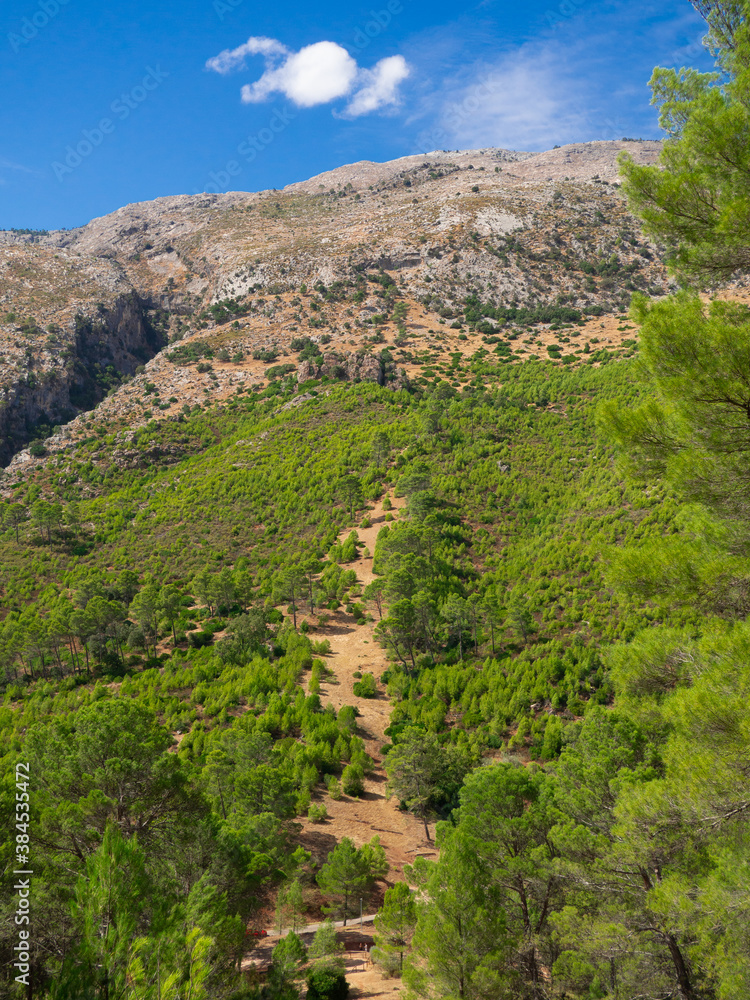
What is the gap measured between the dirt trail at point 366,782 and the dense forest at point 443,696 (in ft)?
1.92

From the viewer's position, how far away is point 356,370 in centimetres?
7725

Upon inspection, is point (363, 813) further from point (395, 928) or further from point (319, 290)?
point (319, 290)

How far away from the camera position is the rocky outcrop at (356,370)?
76000 mm

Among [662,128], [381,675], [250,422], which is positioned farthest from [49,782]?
[250,422]

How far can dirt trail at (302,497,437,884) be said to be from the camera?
76.0ft

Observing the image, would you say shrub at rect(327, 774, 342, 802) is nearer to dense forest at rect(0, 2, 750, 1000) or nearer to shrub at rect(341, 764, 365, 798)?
dense forest at rect(0, 2, 750, 1000)

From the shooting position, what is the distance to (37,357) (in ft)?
292

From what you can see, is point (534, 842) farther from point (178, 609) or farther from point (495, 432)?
point (495, 432)

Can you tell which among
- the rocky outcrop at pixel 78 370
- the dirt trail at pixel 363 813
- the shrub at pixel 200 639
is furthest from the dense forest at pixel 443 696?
the rocky outcrop at pixel 78 370

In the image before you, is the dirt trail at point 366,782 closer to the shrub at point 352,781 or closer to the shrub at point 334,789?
the shrub at point 334,789

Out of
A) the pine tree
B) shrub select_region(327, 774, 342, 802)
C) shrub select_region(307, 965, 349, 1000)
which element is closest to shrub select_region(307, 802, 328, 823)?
shrub select_region(327, 774, 342, 802)

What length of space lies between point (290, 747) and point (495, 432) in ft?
141

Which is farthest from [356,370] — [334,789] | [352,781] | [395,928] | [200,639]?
[395,928]

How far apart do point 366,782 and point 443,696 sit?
7.01 m
